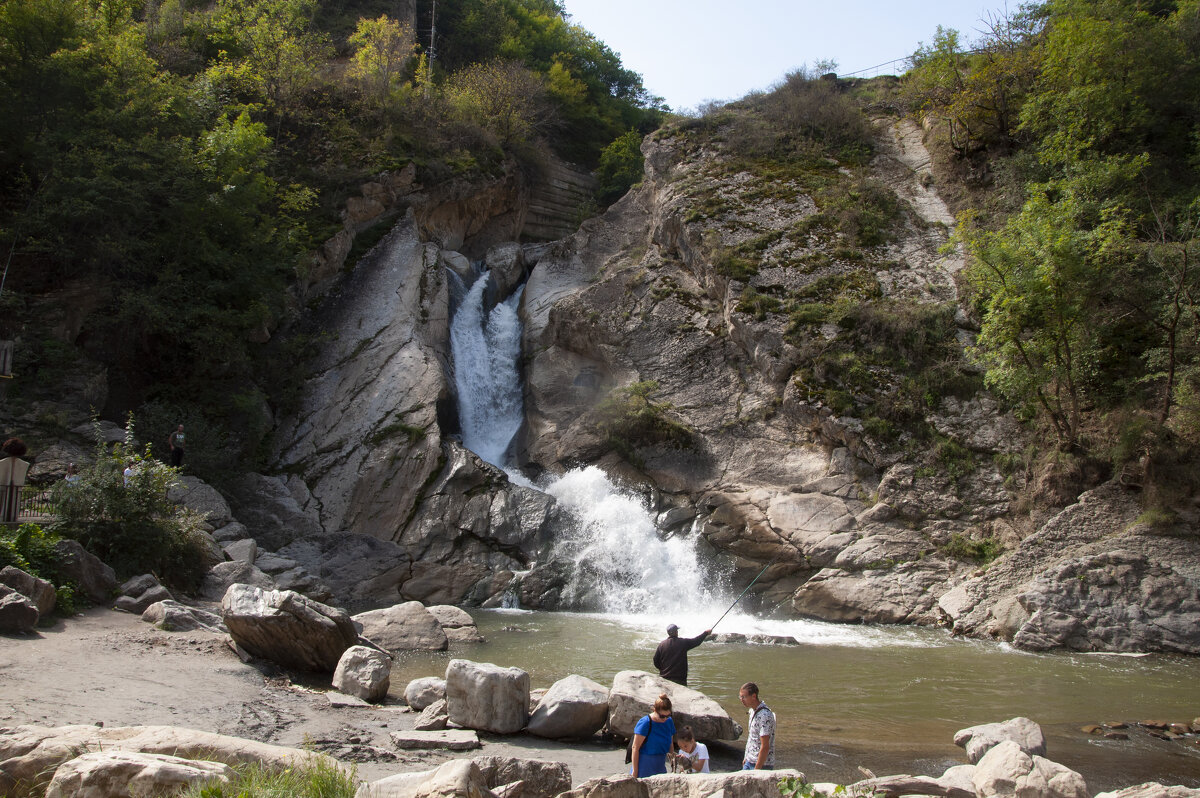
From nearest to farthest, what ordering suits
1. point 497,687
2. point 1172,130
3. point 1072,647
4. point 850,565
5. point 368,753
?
point 368,753, point 497,687, point 1072,647, point 850,565, point 1172,130

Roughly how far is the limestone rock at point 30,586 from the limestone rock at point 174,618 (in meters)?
1.25

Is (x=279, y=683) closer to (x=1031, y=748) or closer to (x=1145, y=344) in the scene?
(x=1031, y=748)

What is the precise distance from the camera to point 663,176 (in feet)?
98.0

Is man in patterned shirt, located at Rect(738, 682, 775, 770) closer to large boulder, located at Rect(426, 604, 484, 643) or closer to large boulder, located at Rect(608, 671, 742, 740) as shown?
large boulder, located at Rect(608, 671, 742, 740)

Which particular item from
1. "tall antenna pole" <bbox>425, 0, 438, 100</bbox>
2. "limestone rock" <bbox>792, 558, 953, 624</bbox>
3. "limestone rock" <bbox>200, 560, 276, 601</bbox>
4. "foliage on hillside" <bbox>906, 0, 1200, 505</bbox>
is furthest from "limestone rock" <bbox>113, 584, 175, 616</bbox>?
"tall antenna pole" <bbox>425, 0, 438, 100</bbox>

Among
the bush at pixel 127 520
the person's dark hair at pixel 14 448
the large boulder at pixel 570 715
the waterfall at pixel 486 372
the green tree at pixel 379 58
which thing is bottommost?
the large boulder at pixel 570 715

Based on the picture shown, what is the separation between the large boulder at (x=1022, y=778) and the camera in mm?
6320

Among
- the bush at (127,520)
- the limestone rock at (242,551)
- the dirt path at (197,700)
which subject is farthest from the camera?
the limestone rock at (242,551)

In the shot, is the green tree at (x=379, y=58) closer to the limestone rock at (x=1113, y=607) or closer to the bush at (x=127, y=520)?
the bush at (x=127, y=520)

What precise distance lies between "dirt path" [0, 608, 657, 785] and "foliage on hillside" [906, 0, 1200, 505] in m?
14.0

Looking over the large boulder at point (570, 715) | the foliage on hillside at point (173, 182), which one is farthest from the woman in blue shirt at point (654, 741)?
the foliage on hillside at point (173, 182)

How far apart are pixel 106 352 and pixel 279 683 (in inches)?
591

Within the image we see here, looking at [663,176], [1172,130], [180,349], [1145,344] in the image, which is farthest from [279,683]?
[1172,130]

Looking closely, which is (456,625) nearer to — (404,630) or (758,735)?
(404,630)
